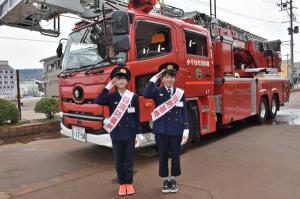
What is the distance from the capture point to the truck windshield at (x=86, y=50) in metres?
5.64

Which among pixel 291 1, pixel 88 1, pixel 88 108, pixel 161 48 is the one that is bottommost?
pixel 88 108

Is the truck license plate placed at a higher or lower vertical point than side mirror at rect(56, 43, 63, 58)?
lower

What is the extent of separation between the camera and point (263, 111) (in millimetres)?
10688

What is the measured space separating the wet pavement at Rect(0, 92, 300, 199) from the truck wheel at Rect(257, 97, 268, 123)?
201 centimetres

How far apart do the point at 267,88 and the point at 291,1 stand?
112 ft

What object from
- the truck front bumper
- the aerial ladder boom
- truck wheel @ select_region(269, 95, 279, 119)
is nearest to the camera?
the truck front bumper

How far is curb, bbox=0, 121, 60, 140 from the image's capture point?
28.7 ft

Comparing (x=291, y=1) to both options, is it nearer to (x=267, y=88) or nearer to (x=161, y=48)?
(x=267, y=88)

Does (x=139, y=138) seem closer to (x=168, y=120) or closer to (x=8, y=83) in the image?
(x=168, y=120)

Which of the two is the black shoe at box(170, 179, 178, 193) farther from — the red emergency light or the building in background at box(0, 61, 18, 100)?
the building in background at box(0, 61, 18, 100)

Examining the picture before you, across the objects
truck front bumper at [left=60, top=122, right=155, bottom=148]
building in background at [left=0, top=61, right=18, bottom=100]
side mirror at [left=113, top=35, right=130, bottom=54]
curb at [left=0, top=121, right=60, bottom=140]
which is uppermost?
side mirror at [left=113, top=35, right=130, bottom=54]

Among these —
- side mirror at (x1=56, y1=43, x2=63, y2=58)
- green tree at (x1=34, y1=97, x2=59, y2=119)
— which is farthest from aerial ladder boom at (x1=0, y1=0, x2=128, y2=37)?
green tree at (x1=34, y1=97, x2=59, y2=119)

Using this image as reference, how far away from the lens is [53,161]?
20.9 feet

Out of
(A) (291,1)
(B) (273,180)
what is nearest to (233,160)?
(B) (273,180)
